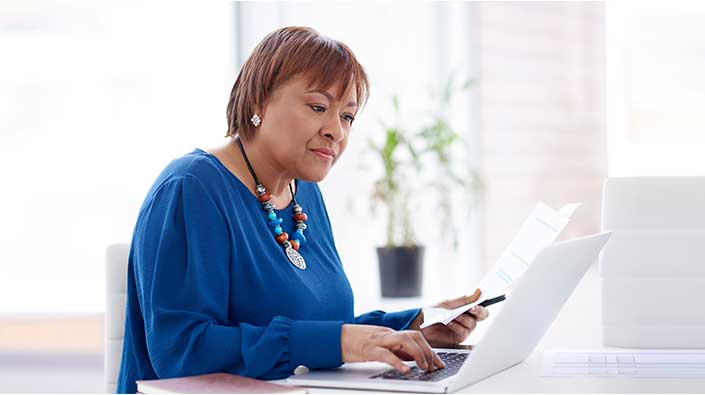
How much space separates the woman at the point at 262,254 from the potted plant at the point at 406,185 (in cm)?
194

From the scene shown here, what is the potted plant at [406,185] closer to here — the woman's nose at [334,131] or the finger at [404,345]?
the woman's nose at [334,131]

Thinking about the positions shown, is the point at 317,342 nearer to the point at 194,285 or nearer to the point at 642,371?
the point at 194,285

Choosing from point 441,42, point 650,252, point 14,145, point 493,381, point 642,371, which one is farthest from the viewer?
point 441,42

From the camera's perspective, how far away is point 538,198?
4.62 meters

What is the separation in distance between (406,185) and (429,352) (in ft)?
8.68

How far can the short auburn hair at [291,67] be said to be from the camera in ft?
5.74

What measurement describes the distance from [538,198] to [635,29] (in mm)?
926

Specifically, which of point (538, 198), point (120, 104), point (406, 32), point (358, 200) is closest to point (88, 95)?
point (120, 104)

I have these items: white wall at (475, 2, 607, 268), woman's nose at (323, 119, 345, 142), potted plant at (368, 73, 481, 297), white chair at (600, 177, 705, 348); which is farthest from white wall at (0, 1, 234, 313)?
white chair at (600, 177, 705, 348)

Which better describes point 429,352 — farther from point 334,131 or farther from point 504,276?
point 334,131

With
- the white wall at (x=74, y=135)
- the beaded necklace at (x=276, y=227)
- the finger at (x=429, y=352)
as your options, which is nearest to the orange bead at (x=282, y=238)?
the beaded necklace at (x=276, y=227)

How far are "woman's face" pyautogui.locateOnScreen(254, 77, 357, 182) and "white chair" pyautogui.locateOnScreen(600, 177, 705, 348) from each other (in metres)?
0.56

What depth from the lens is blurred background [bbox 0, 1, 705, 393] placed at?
11.7 ft

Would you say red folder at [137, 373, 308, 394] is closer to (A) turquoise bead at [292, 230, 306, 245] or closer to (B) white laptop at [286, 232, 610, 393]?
(B) white laptop at [286, 232, 610, 393]
